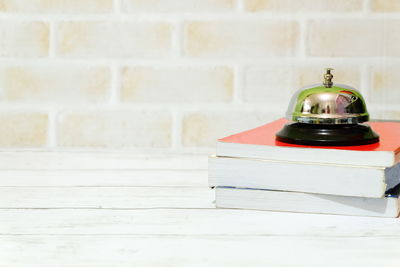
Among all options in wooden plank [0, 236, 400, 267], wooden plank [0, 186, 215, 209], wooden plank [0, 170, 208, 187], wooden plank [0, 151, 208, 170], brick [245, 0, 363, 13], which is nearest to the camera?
wooden plank [0, 236, 400, 267]

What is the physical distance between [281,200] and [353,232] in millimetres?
123

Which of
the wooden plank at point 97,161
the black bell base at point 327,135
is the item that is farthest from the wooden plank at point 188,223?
the wooden plank at point 97,161

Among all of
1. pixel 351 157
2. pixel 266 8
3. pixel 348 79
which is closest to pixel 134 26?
pixel 266 8

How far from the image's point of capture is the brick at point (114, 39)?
4.50ft

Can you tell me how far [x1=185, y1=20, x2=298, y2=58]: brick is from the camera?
4.48 ft

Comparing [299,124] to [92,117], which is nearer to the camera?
[299,124]

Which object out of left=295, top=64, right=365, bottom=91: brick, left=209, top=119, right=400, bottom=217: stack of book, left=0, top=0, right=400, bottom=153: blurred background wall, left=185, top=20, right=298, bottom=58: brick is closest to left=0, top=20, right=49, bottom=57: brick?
left=0, top=0, right=400, bottom=153: blurred background wall

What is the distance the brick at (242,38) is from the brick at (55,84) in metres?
0.22

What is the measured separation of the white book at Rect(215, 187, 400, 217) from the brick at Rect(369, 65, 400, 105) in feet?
2.06

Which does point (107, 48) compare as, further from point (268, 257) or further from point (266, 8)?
point (268, 257)

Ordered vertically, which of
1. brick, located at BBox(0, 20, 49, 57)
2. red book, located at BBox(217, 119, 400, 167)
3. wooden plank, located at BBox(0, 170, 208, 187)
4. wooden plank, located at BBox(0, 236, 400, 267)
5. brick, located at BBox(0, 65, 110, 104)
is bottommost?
wooden plank, located at BBox(0, 236, 400, 267)

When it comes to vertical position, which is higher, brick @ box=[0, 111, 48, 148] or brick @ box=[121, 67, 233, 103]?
brick @ box=[121, 67, 233, 103]

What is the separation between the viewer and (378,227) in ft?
2.49

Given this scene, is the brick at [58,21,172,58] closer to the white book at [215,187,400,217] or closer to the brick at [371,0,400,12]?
the brick at [371,0,400,12]
